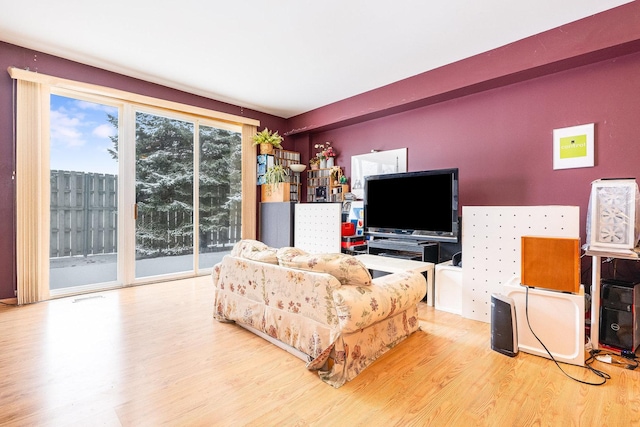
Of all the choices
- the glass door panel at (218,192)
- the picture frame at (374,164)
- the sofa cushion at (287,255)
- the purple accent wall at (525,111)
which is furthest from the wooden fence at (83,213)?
the purple accent wall at (525,111)

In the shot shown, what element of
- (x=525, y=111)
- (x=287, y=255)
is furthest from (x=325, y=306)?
(x=525, y=111)

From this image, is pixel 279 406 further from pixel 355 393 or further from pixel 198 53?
pixel 198 53

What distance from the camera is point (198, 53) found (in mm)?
3369

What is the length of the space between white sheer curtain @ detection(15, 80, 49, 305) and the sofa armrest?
349 centimetres

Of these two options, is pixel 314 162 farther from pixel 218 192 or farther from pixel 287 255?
pixel 287 255

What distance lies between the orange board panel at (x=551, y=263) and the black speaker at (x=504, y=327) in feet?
0.71

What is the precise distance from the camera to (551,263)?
84.4 inches

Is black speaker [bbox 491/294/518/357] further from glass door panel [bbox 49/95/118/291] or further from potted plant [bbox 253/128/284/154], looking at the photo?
glass door panel [bbox 49/95/118/291]

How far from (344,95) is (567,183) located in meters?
2.91

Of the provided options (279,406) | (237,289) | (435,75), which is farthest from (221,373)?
(435,75)

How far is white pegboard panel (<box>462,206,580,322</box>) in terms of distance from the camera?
8.34ft

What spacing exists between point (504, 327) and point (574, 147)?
1921 mm

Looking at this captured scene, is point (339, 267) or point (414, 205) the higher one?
point (414, 205)

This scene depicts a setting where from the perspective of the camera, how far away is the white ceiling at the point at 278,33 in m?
2.57
